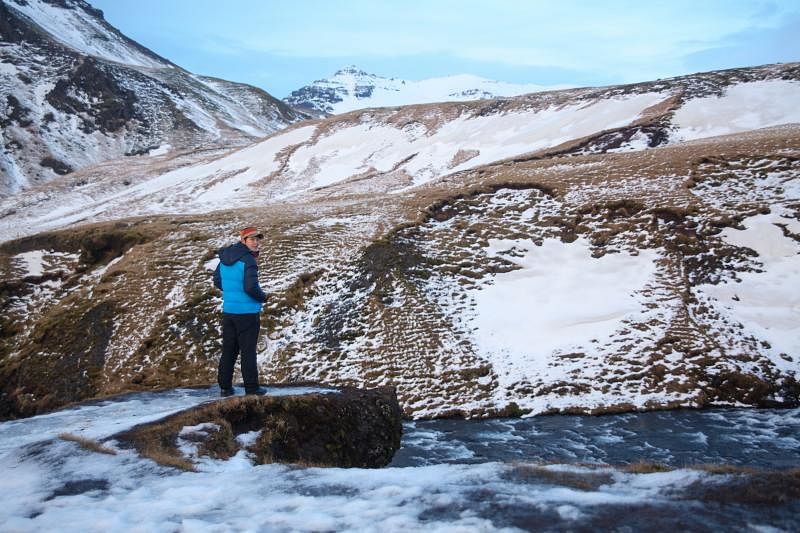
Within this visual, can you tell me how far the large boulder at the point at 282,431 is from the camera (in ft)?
26.4

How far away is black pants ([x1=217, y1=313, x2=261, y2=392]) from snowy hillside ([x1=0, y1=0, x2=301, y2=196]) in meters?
91.9

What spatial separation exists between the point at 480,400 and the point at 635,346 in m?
5.25

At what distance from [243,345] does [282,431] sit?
2240 millimetres

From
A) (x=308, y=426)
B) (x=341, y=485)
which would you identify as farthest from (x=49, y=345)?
(x=341, y=485)

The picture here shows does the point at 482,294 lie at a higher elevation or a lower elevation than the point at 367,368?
higher

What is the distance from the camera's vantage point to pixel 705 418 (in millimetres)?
13422

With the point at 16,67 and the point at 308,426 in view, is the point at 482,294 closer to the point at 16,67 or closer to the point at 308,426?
the point at 308,426

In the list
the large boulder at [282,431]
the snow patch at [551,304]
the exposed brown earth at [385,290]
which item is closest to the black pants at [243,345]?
the large boulder at [282,431]

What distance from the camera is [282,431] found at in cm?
917

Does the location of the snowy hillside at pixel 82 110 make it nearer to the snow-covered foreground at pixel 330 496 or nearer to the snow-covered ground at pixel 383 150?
the snow-covered ground at pixel 383 150

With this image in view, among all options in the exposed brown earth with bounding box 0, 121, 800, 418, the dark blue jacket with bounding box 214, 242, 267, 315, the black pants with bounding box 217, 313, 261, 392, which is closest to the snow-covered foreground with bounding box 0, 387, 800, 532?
the black pants with bounding box 217, 313, 261, 392

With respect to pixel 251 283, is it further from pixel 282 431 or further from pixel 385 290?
pixel 385 290

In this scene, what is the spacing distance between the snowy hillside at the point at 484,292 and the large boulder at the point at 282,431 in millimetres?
4583

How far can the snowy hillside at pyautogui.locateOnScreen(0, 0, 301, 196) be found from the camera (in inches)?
3777
